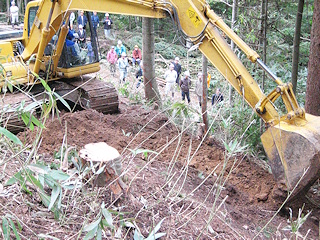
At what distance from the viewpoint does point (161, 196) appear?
3.92 m

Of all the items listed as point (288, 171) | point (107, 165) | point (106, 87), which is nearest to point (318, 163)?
point (288, 171)

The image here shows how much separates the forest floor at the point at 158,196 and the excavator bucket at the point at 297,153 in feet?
1.57

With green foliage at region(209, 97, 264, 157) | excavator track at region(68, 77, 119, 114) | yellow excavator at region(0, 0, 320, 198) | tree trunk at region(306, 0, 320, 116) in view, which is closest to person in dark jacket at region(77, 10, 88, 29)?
yellow excavator at region(0, 0, 320, 198)

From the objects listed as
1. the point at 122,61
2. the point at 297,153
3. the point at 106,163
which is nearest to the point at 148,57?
the point at 297,153

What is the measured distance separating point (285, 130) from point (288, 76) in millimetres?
7784

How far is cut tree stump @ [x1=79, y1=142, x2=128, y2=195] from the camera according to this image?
334 centimetres

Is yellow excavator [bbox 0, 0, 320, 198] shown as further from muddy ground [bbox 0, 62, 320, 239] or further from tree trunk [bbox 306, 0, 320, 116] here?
tree trunk [bbox 306, 0, 320, 116]

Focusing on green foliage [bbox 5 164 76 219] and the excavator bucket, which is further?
the excavator bucket

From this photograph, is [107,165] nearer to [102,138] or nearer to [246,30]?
[102,138]

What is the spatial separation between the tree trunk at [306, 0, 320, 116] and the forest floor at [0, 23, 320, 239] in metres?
1.50

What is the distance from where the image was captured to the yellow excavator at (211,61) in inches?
191

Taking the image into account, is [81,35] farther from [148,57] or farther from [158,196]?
[158,196]

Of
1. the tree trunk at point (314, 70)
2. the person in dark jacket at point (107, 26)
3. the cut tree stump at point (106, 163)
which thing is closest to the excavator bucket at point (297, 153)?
the tree trunk at point (314, 70)

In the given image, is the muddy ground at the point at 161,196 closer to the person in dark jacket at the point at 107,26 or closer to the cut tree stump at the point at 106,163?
the cut tree stump at the point at 106,163
